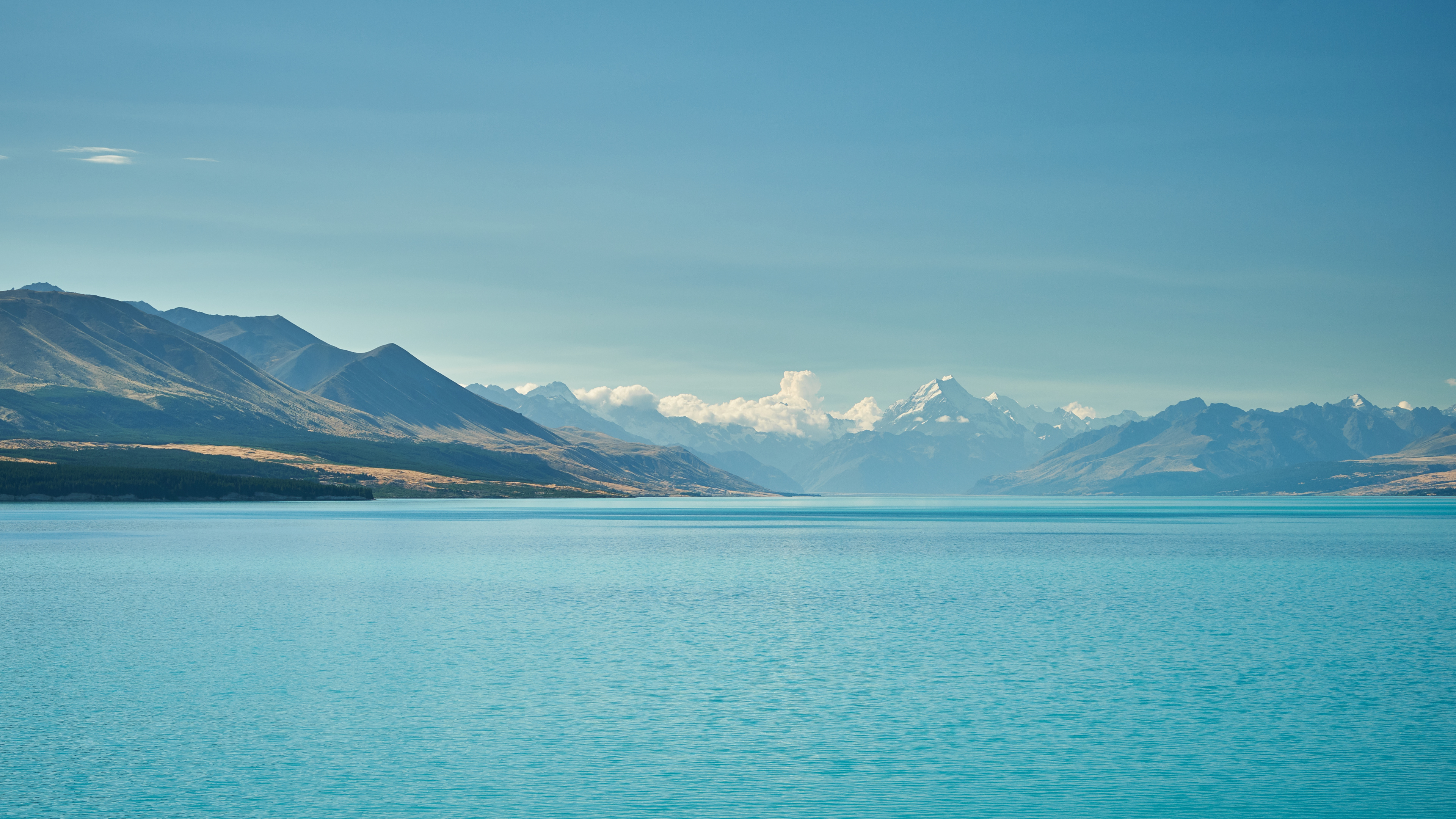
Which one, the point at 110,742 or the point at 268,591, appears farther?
the point at 268,591

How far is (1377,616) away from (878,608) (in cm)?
3057

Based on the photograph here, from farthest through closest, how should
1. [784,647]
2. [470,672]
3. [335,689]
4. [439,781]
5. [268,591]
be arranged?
[268,591]
[784,647]
[470,672]
[335,689]
[439,781]

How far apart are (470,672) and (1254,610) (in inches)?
2008

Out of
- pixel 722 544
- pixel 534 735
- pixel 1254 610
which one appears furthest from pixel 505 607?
pixel 722 544

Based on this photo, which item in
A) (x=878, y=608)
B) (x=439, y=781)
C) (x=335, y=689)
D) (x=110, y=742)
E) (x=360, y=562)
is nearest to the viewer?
(x=439, y=781)

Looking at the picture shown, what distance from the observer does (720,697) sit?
4178 centimetres

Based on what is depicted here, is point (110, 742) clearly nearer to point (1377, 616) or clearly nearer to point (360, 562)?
point (1377, 616)

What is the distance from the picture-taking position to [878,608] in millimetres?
70438

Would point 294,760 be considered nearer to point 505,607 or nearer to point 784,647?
point 784,647

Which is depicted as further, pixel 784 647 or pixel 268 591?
pixel 268 591

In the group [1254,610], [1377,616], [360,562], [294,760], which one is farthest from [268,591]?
[1377,616]

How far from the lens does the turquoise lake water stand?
29203 millimetres

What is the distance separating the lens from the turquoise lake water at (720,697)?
95.8 feet

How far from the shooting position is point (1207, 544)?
498 ft
